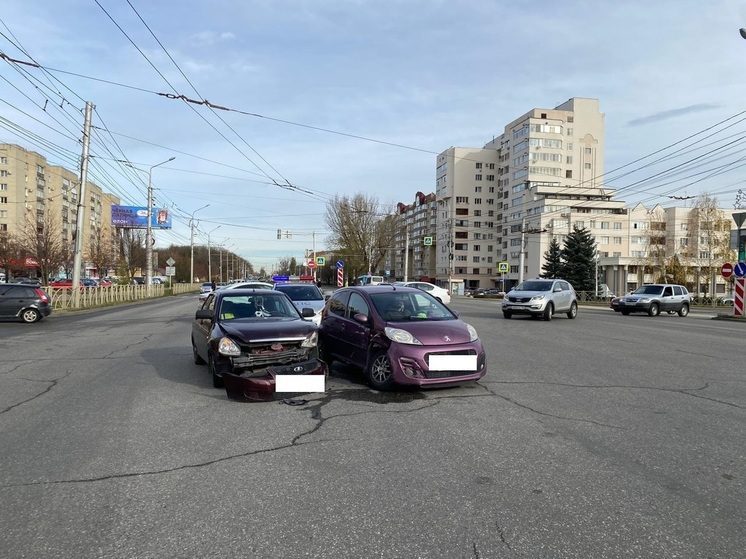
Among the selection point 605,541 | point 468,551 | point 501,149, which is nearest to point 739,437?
point 605,541

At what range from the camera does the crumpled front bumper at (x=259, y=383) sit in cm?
652

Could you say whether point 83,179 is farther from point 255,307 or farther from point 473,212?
point 473,212

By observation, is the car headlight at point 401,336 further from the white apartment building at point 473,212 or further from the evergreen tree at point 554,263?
the white apartment building at point 473,212

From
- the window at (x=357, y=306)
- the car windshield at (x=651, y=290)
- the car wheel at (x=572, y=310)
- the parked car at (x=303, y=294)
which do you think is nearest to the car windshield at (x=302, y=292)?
the parked car at (x=303, y=294)

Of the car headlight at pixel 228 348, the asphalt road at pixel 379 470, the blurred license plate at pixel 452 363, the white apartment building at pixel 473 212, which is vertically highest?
the white apartment building at pixel 473 212

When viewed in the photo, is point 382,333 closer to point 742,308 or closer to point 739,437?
point 739,437

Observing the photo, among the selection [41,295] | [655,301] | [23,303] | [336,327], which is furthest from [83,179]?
[655,301]

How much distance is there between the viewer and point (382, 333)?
7.39 meters

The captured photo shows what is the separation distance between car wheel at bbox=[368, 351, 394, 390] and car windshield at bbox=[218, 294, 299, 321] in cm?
167

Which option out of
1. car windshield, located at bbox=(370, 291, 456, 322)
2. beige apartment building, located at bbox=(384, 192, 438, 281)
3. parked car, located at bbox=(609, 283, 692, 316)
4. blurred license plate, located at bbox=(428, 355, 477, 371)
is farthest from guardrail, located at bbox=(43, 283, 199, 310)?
beige apartment building, located at bbox=(384, 192, 438, 281)

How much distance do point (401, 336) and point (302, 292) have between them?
8.77 m

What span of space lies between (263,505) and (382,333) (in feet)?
13.0

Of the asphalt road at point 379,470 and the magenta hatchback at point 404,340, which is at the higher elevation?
the magenta hatchback at point 404,340

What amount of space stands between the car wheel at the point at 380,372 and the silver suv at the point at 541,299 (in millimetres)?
14561
